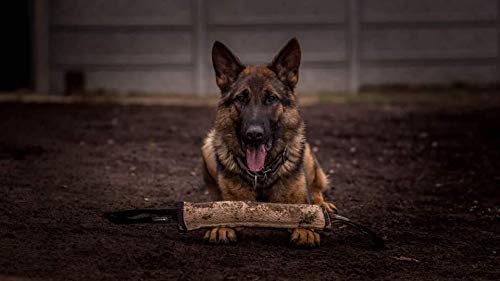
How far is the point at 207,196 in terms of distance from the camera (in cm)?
615

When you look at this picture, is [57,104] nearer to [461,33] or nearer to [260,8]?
[260,8]

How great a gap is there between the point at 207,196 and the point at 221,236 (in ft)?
5.19

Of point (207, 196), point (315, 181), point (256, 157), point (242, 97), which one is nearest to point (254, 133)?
point (256, 157)

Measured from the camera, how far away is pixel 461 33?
14.4 m

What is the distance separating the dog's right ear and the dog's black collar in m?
0.60

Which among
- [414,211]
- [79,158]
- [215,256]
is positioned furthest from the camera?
[79,158]

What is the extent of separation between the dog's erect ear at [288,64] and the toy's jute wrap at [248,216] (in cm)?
110

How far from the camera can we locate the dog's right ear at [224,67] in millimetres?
5258

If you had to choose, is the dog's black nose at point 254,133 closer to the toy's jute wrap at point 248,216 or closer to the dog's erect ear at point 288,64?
the toy's jute wrap at point 248,216

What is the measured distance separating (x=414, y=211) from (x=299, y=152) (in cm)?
119

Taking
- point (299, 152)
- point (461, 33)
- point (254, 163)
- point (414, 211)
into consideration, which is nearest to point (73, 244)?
point (254, 163)

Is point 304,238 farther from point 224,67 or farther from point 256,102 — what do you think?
point 224,67

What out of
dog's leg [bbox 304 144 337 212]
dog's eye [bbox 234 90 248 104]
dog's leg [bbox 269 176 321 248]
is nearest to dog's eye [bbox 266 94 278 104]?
dog's eye [bbox 234 90 248 104]

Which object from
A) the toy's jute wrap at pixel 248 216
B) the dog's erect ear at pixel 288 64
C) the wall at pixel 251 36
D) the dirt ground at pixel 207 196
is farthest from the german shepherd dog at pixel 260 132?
the wall at pixel 251 36
